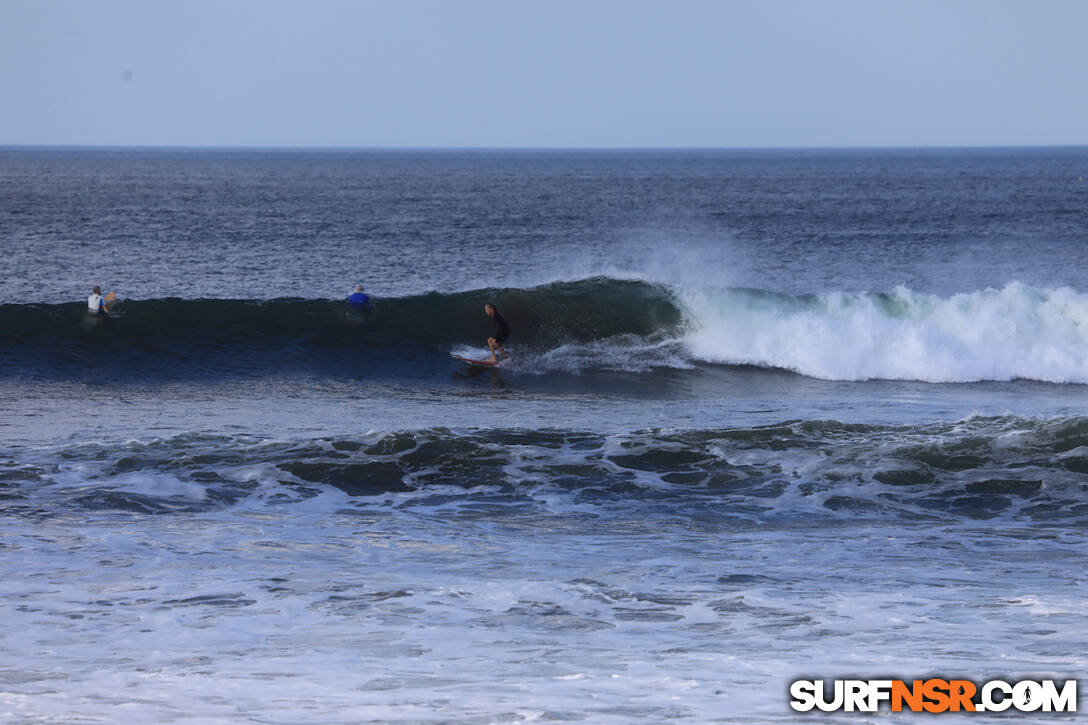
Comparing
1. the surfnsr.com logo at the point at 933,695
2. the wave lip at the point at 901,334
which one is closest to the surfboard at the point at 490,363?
the wave lip at the point at 901,334

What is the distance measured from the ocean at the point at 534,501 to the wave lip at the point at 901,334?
0.31 ft

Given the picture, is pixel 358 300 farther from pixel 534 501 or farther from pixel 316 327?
pixel 534 501

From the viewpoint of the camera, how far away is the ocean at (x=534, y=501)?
25.7 ft

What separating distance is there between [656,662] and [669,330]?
757 inches

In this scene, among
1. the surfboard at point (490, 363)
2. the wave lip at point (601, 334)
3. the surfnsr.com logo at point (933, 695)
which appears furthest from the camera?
the surfboard at point (490, 363)

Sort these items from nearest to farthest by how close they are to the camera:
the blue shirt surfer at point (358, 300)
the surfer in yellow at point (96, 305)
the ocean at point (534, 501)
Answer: the ocean at point (534, 501) < the surfer in yellow at point (96, 305) < the blue shirt surfer at point (358, 300)

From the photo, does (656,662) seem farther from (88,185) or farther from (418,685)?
(88,185)

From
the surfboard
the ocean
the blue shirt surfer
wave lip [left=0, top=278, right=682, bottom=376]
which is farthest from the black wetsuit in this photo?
the blue shirt surfer

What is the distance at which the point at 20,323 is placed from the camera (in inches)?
1019

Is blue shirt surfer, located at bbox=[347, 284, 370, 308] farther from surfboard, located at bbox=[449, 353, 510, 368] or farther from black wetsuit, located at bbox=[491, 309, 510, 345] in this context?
black wetsuit, located at bbox=[491, 309, 510, 345]

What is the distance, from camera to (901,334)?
24.6 m

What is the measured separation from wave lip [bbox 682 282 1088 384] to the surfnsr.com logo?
53.1 feet

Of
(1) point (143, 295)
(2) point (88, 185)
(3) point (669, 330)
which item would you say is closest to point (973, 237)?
(3) point (669, 330)

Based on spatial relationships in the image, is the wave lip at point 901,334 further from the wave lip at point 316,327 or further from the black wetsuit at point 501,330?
the black wetsuit at point 501,330
